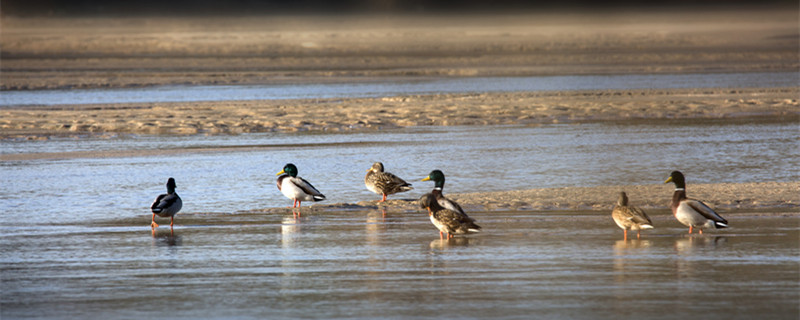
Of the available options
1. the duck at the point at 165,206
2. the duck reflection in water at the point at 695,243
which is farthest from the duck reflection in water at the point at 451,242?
the duck at the point at 165,206

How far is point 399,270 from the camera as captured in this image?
854 centimetres

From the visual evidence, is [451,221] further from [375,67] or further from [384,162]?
[375,67]

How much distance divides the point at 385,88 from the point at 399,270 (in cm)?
2710

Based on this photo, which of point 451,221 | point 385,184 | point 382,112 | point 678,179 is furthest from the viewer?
point 382,112

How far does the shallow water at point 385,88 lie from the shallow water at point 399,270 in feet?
69.5

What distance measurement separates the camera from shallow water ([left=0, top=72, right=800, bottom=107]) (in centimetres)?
3206

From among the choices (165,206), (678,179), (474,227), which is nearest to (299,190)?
(165,206)

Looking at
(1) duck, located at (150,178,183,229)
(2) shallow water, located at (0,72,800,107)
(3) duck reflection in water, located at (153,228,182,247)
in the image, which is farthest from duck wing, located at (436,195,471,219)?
(2) shallow water, located at (0,72,800,107)

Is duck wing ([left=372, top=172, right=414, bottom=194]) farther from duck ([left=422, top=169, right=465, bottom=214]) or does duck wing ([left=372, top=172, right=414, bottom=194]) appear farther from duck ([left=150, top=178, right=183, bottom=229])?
duck ([left=150, top=178, right=183, bottom=229])

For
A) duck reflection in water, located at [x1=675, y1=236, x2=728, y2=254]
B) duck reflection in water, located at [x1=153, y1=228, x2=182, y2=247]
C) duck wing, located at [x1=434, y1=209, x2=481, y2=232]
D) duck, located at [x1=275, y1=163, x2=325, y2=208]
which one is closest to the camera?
duck reflection in water, located at [x1=675, y1=236, x2=728, y2=254]

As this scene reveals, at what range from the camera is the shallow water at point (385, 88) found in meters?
32.1

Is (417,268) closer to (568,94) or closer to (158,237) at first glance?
(158,237)

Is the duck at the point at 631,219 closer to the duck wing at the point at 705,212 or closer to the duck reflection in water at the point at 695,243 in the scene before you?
the duck reflection in water at the point at 695,243

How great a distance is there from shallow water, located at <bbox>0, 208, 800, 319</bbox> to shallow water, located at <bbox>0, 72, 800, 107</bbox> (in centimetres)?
2119
